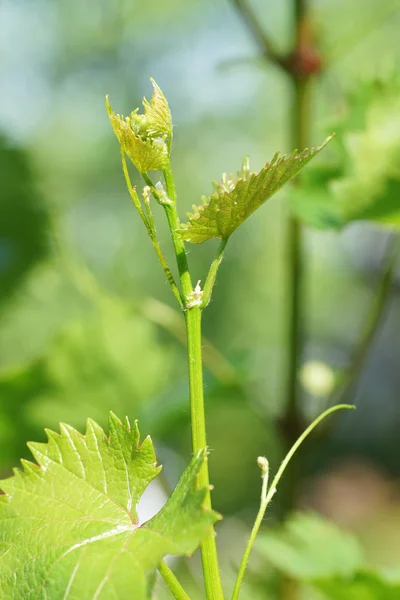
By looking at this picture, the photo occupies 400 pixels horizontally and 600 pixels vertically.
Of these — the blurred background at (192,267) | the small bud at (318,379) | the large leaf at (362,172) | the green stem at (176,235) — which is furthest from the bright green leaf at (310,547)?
the green stem at (176,235)

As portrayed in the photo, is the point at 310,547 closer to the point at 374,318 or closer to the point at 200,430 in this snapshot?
the point at 374,318

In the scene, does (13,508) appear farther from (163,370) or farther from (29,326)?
(29,326)

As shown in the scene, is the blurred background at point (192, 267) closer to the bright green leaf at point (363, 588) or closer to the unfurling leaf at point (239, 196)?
the bright green leaf at point (363, 588)

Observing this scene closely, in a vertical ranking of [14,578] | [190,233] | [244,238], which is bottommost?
[14,578]

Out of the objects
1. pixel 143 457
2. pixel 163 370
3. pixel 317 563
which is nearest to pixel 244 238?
pixel 163 370

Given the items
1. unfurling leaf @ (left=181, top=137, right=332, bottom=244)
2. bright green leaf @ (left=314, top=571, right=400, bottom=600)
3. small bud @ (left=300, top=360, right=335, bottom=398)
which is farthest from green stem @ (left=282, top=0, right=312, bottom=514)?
unfurling leaf @ (left=181, top=137, right=332, bottom=244)

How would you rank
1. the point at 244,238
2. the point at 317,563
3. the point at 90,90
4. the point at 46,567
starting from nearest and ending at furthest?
the point at 46,567 < the point at 317,563 < the point at 90,90 < the point at 244,238

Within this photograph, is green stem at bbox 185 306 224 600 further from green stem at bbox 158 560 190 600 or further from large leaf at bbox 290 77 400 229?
large leaf at bbox 290 77 400 229
